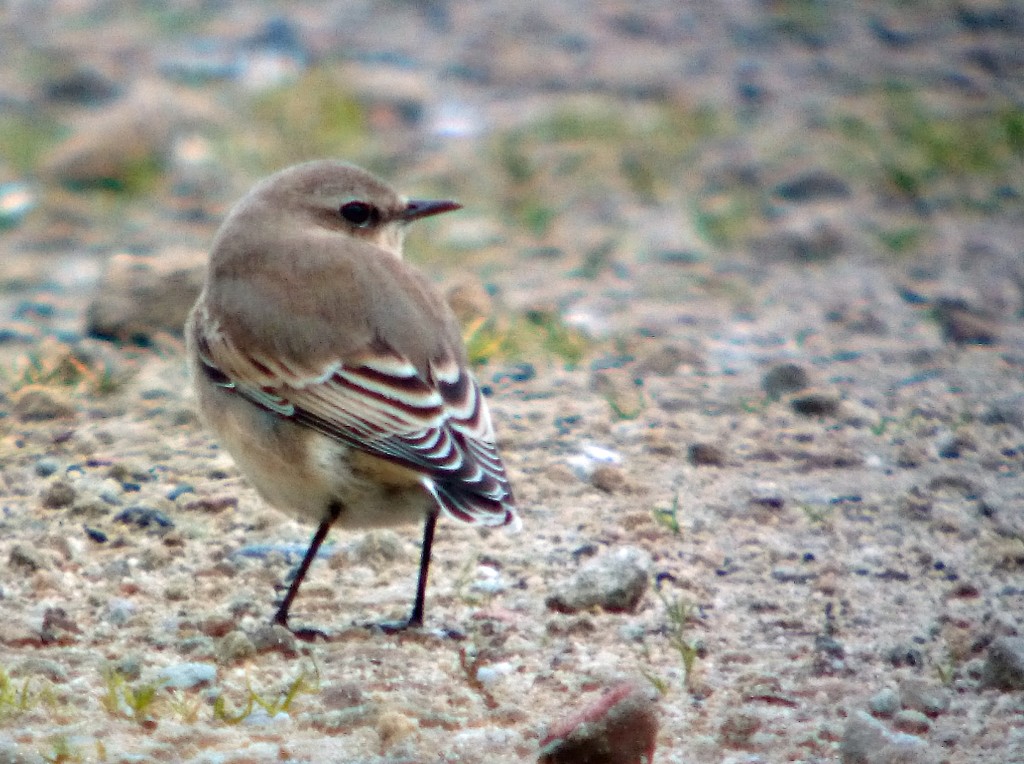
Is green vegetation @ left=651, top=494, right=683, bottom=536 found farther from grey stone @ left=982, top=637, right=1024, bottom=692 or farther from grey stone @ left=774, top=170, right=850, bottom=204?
grey stone @ left=774, top=170, right=850, bottom=204

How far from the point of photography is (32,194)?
10000mm

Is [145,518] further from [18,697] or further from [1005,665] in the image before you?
[1005,665]

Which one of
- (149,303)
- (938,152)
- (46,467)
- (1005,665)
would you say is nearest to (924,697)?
(1005,665)

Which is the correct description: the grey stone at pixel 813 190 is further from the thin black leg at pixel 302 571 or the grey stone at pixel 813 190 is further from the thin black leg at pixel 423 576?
the thin black leg at pixel 302 571

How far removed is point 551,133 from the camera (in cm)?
1107

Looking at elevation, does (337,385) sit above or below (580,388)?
above

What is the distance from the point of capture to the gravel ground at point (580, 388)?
4383 mm

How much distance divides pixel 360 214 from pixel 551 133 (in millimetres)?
5476

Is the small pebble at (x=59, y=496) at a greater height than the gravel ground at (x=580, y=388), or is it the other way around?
the gravel ground at (x=580, y=388)

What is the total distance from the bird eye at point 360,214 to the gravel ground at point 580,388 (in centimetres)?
120

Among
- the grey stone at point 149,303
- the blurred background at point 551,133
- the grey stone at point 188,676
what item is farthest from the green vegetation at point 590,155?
the grey stone at point 188,676

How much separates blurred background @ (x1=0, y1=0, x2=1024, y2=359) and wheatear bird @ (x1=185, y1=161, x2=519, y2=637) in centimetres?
220

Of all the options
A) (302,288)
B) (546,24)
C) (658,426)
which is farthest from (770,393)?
(546,24)

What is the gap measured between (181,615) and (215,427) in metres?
0.68
